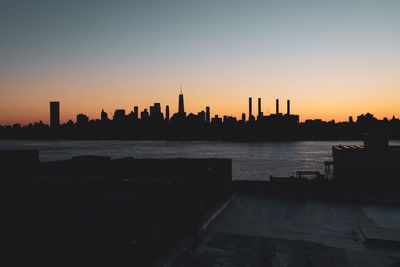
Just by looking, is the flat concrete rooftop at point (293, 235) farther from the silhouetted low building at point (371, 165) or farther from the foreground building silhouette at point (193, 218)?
the silhouetted low building at point (371, 165)

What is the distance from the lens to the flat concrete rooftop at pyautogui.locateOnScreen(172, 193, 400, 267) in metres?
24.2

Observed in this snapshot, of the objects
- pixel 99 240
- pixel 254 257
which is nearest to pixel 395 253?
pixel 254 257

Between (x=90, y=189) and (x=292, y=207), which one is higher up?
(x=90, y=189)

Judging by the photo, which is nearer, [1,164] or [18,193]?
[18,193]

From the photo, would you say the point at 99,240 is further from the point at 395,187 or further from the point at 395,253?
the point at 395,187

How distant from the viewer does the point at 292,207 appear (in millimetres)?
40562

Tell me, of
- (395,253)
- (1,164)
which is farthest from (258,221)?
(1,164)

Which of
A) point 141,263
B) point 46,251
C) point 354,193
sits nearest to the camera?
point 46,251

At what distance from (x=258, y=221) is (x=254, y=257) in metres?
10.3

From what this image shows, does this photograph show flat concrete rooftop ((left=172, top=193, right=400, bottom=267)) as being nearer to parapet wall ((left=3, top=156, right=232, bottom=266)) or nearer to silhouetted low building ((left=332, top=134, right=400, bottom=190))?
parapet wall ((left=3, top=156, right=232, bottom=266))

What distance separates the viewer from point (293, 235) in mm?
30109

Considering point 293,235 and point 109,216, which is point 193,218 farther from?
point 109,216

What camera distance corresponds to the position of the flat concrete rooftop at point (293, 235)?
24.2 metres

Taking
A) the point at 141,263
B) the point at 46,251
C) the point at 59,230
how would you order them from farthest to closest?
1. the point at 141,263
2. the point at 59,230
3. the point at 46,251
